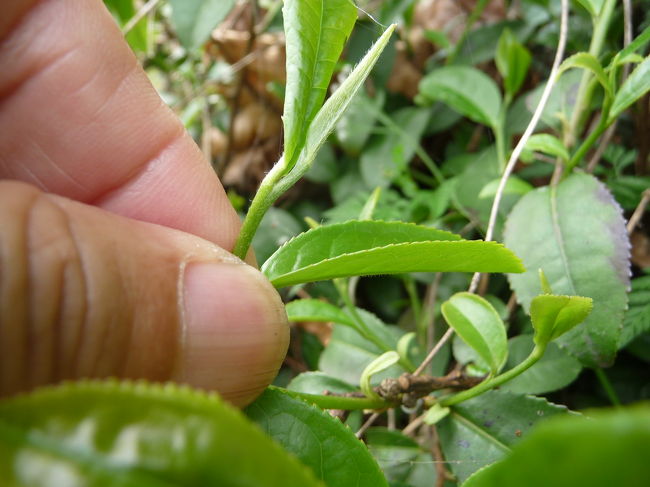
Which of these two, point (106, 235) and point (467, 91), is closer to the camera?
point (106, 235)

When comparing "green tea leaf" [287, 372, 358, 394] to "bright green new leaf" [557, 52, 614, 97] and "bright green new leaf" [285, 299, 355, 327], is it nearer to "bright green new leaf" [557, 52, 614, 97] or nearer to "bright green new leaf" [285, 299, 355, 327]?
"bright green new leaf" [285, 299, 355, 327]

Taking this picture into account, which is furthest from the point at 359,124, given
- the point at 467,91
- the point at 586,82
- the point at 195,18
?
the point at 586,82

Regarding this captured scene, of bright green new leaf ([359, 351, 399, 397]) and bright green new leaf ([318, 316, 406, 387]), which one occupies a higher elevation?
bright green new leaf ([359, 351, 399, 397])

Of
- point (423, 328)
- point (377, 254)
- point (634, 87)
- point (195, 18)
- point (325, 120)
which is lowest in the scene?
point (423, 328)

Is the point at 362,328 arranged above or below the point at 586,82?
below

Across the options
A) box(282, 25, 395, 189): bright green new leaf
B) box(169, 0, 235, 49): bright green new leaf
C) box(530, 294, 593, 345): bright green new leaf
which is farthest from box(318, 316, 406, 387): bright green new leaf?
box(169, 0, 235, 49): bright green new leaf

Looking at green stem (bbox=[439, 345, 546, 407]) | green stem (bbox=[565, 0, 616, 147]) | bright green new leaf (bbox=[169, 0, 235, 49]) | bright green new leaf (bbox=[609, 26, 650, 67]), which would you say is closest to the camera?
green stem (bbox=[439, 345, 546, 407])

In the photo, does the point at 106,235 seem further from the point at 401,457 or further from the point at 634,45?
the point at 634,45

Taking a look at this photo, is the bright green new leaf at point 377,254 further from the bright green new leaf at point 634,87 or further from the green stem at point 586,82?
the green stem at point 586,82
